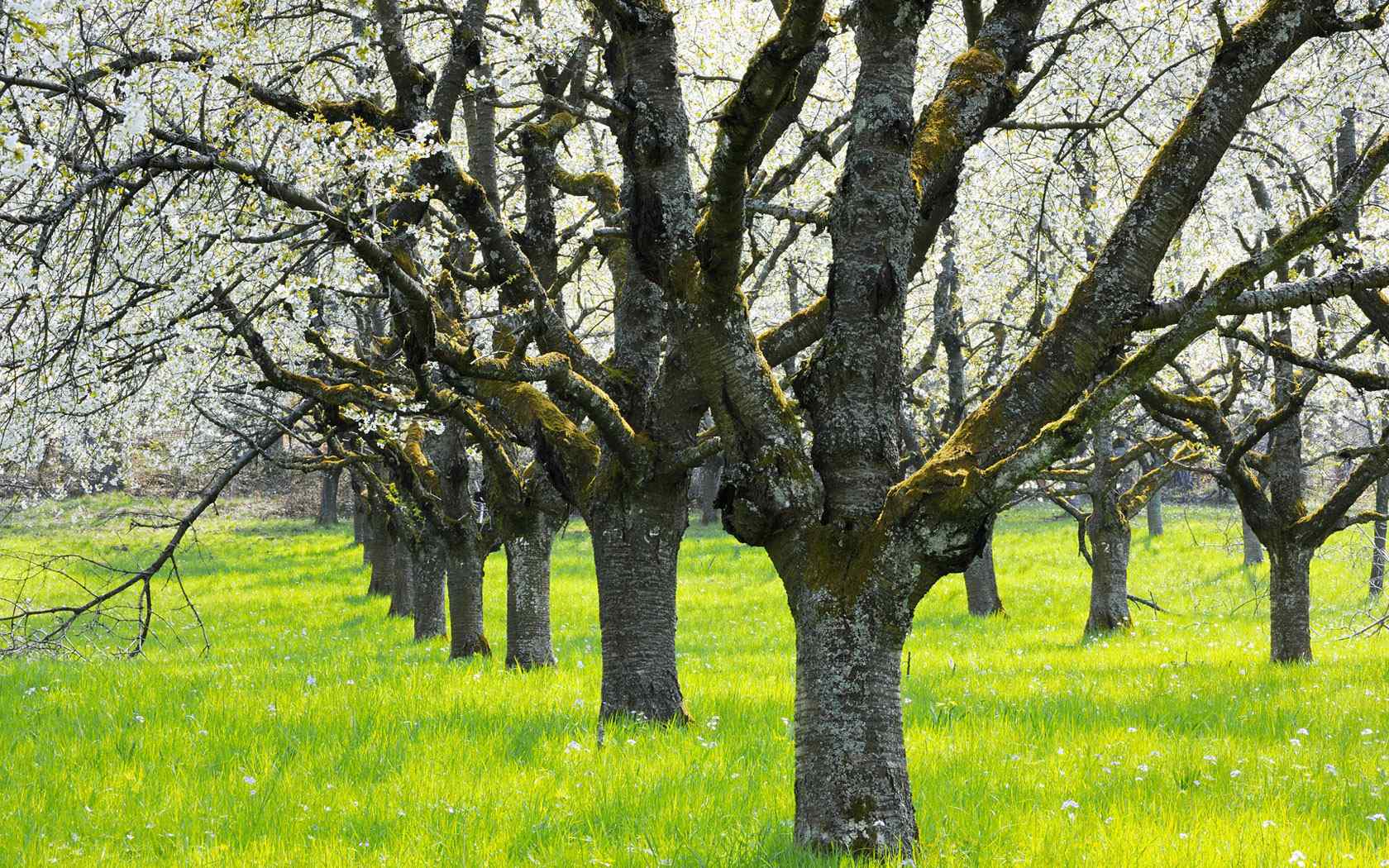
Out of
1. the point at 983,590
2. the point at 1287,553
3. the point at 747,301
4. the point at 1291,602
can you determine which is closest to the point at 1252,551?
the point at 983,590

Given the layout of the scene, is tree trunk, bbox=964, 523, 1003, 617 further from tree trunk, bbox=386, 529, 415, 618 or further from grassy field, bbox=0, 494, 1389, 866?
tree trunk, bbox=386, 529, 415, 618

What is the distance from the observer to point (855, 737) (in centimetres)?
522

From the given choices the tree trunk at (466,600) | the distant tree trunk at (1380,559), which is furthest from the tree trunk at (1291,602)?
the tree trunk at (466,600)

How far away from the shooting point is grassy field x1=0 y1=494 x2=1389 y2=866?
5.80 meters

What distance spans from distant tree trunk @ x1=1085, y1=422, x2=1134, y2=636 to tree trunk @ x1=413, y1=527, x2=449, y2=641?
10.3m

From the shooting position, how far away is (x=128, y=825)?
20.8 feet

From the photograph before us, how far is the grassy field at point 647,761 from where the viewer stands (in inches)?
228

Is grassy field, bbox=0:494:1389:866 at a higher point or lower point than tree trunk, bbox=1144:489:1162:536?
lower

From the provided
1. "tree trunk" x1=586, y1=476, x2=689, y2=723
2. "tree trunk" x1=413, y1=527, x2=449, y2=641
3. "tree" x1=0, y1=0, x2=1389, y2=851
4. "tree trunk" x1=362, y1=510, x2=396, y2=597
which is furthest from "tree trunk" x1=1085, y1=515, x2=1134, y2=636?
"tree trunk" x1=362, y1=510, x2=396, y2=597

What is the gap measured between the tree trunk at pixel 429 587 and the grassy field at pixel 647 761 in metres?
0.98

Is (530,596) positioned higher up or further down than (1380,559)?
higher up

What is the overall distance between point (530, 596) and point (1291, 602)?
8988 mm

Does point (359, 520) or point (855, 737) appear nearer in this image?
point (855, 737)

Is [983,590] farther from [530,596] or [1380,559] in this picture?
[530,596]
